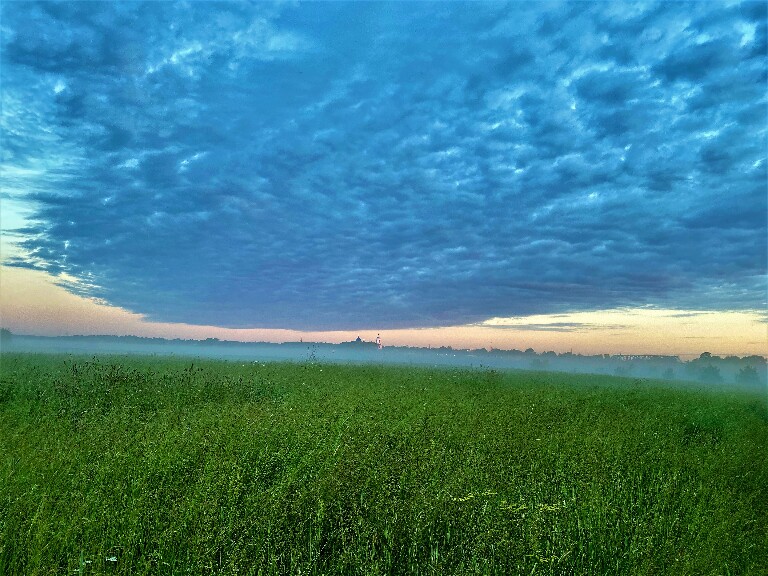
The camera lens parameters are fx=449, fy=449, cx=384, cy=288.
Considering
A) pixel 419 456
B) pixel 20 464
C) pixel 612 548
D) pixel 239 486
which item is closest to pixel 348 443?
pixel 419 456

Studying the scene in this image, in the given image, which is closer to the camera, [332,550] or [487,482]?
[332,550]

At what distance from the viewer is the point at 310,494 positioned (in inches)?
249

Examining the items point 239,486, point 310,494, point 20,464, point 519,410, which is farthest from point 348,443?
point 519,410

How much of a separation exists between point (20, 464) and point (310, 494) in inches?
195

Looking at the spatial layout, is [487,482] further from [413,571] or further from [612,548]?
[413,571]

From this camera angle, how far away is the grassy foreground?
520 cm

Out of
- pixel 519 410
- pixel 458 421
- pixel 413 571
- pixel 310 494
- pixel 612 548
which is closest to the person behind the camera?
pixel 413 571

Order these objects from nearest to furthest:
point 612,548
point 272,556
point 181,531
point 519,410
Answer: point 272,556, point 181,531, point 612,548, point 519,410

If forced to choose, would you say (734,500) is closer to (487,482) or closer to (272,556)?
(487,482)

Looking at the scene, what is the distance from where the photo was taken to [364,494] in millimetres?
6281

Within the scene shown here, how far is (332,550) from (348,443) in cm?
283

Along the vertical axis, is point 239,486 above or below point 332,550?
above

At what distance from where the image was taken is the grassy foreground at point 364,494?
5.20 metres

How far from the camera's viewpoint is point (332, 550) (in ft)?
17.6
